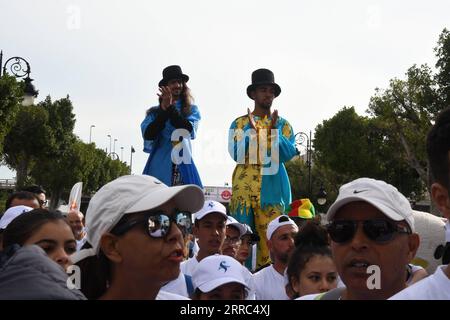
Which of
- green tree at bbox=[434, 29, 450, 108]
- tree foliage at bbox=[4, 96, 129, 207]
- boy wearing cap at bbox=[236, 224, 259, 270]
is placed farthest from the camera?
tree foliage at bbox=[4, 96, 129, 207]

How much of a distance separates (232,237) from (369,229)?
153 inches

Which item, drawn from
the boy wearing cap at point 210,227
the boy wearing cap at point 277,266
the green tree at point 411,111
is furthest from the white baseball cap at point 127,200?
the green tree at point 411,111

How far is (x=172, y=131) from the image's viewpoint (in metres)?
6.79

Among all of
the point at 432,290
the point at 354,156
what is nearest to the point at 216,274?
the point at 432,290

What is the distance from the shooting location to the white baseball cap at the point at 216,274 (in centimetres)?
395

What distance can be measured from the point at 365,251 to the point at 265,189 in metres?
4.81

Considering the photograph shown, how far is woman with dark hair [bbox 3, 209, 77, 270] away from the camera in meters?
3.72

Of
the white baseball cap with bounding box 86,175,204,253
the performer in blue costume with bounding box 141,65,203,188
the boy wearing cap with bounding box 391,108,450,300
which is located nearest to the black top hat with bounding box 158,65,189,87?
the performer in blue costume with bounding box 141,65,203,188

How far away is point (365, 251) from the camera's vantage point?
9.10 feet

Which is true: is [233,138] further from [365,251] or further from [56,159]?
[56,159]

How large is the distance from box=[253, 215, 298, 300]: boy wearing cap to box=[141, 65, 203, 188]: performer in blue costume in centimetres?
136

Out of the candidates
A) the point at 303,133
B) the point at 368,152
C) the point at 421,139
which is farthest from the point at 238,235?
the point at 368,152

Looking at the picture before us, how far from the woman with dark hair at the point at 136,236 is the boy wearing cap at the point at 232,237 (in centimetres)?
368

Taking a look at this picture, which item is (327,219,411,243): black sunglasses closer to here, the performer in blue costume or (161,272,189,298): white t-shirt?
(161,272,189,298): white t-shirt
